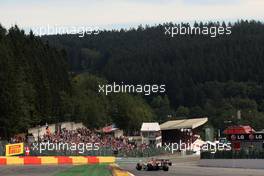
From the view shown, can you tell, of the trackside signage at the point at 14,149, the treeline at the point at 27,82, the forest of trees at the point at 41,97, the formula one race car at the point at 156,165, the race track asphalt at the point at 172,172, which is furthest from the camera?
the forest of trees at the point at 41,97

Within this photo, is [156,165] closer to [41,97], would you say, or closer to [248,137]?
[248,137]

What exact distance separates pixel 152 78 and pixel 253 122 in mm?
37270

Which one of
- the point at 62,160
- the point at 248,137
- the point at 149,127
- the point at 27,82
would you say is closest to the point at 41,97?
the point at 27,82

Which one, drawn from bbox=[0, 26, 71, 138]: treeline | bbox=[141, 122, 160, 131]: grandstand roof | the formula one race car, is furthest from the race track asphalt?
bbox=[141, 122, 160, 131]: grandstand roof

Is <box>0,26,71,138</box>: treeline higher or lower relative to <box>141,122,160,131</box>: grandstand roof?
higher

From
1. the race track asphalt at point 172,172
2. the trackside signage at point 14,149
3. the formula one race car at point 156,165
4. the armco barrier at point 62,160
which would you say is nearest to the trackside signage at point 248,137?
the race track asphalt at point 172,172

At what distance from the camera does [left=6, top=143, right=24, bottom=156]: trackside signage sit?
49.0m

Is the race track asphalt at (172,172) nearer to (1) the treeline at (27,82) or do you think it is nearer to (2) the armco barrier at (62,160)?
(2) the armco barrier at (62,160)

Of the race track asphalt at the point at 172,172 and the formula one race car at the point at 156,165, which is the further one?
the formula one race car at the point at 156,165

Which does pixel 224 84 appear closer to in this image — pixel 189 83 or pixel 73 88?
pixel 189 83

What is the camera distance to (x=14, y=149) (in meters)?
49.3

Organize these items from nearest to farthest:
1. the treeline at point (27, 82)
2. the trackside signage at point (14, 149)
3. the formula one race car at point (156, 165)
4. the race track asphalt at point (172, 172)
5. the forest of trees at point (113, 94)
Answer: the race track asphalt at point (172, 172), the formula one race car at point (156, 165), the trackside signage at point (14, 149), the treeline at point (27, 82), the forest of trees at point (113, 94)

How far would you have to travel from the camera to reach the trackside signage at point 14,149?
48956 mm

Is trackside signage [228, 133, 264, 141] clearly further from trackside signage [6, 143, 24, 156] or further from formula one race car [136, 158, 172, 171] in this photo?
trackside signage [6, 143, 24, 156]
